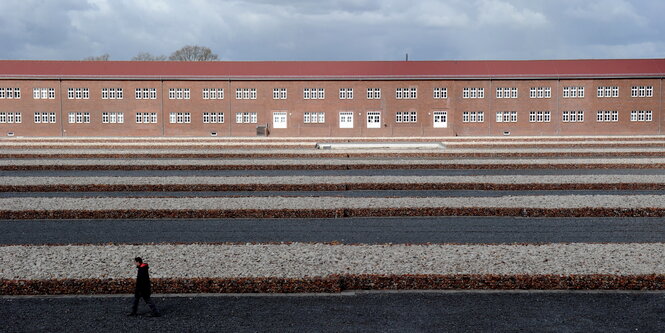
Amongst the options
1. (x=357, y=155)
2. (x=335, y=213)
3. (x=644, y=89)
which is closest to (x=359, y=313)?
(x=335, y=213)

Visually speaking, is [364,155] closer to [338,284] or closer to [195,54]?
[338,284]

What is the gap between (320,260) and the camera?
39.3ft

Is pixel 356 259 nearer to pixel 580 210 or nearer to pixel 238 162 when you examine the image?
pixel 580 210

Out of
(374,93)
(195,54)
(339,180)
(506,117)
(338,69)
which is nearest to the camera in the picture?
(339,180)

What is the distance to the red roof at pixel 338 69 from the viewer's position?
2314 inches

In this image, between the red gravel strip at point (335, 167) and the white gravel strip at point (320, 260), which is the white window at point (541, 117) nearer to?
the red gravel strip at point (335, 167)

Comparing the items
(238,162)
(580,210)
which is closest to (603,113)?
(238,162)

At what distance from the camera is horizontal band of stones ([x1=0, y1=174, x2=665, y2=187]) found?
890 inches

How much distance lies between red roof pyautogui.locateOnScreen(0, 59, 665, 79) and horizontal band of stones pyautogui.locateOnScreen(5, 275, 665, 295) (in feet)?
161

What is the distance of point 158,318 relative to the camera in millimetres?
9305

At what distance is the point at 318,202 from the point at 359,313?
9213 mm

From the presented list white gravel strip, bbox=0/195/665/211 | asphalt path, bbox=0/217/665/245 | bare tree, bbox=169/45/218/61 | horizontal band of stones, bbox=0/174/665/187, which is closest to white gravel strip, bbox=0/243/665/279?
asphalt path, bbox=0/217/665/245

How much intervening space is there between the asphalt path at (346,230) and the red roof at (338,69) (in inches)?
1700

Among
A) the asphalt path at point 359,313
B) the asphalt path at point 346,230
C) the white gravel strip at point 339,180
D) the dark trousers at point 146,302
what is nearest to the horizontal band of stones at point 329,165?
the white gravel strip at point 339,180
